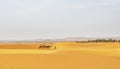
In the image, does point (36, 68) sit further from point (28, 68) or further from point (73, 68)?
point (73, 68)

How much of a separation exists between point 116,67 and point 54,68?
2.84 meters

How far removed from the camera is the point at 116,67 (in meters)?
12.5

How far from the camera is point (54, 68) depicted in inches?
472

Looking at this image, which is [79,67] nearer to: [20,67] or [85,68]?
[85,68]

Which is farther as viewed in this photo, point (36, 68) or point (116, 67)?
point (116, 67)

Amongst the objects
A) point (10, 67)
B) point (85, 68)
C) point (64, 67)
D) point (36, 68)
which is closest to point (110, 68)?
point (85, 68)

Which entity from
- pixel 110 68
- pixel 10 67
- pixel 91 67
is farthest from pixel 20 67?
pixel 110 68

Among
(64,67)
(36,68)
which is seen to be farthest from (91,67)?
(36,68)

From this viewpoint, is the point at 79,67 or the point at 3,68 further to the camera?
the point at 79,67

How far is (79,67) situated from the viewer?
12305 mm

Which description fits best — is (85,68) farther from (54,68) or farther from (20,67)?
(20,67)

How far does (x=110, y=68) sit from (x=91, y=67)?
2.75ft

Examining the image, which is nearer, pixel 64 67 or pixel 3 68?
pixel 3 68

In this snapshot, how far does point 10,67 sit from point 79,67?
3.03 metres
